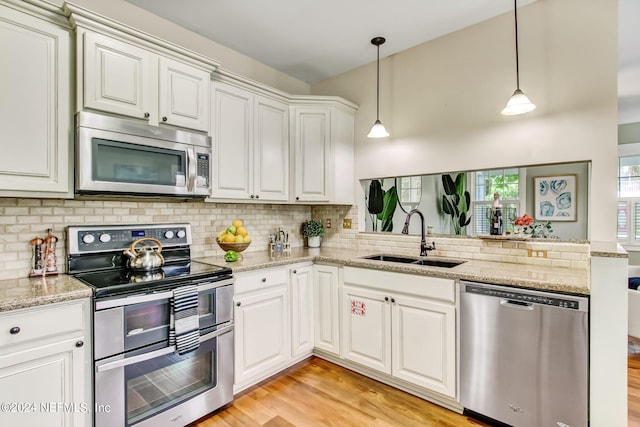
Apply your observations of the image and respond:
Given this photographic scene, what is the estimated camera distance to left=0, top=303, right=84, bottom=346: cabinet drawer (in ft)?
4.49

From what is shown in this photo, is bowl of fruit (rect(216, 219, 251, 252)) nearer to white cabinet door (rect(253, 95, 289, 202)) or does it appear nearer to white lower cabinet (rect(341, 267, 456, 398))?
white cabinet door (rect(253, 95, 289, 202))

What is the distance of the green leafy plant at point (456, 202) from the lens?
412cm

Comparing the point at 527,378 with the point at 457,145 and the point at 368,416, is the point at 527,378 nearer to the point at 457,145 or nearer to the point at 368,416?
the point at 368,416

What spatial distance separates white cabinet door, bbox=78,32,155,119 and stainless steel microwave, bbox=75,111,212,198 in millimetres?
82

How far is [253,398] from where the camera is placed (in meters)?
2.27

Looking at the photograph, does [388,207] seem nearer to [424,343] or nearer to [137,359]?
[424,343]

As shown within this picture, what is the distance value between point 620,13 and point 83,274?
413 cm

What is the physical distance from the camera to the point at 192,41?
8.82ft

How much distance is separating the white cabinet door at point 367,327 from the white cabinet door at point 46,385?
168 cm

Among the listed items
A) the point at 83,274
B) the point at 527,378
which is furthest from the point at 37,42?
the point at 527,378

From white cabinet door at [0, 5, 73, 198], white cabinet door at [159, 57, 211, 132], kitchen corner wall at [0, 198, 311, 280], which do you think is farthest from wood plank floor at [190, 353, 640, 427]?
white cabinet door at [159, 57, 211, 132]

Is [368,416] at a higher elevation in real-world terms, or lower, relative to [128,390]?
lower

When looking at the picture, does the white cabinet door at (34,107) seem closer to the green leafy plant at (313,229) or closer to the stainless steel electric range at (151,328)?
the stainless steel electric range at (151,328)

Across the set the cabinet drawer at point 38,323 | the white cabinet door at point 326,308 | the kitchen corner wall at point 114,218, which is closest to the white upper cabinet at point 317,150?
the kitchen corner wall at point 114,218
